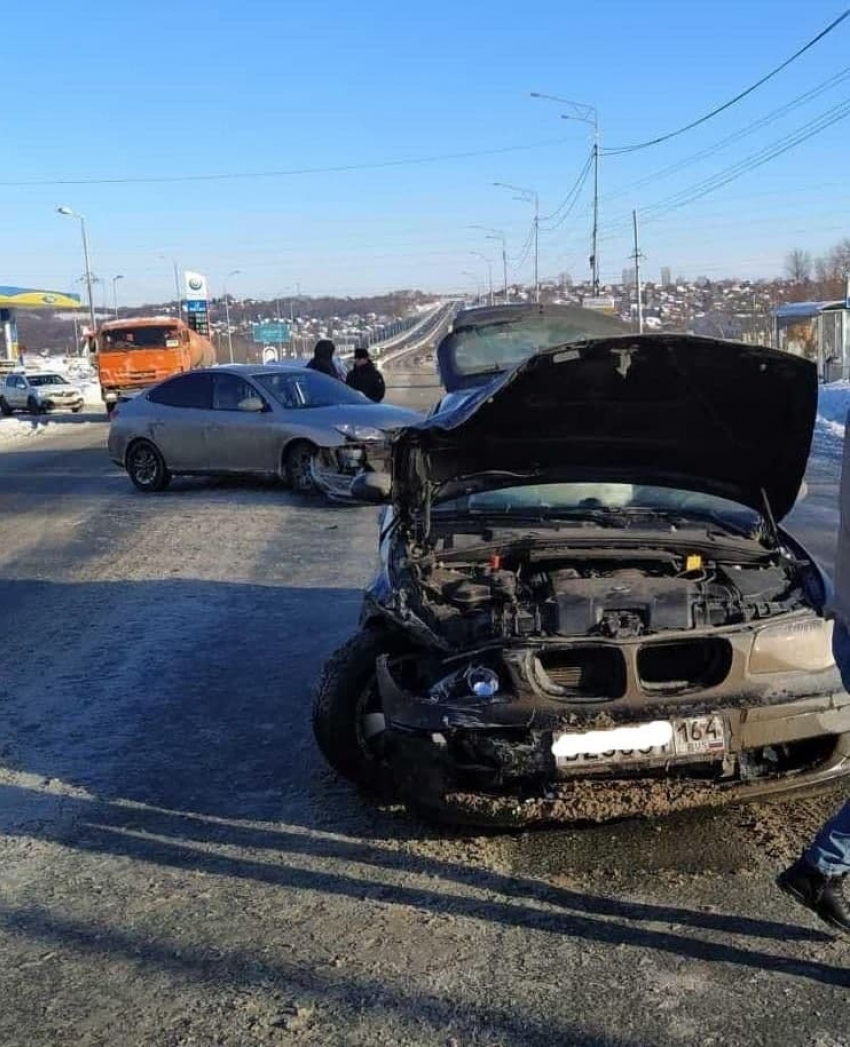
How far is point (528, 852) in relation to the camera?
414 cm

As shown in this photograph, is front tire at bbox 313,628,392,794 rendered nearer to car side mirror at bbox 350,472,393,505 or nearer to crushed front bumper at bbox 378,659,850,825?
crushed front bumper at bbox 378,659,850,825

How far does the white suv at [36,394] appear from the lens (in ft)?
131

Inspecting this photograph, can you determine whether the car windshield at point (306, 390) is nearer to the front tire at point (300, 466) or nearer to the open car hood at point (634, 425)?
the front tire at point (300, 466)

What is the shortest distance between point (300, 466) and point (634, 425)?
887 centimetres

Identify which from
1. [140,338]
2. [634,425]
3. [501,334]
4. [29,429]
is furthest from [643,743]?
[140,338]

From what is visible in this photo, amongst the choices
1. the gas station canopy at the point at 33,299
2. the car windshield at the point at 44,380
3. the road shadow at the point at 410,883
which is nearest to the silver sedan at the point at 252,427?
the road shadow at the point at 410,883

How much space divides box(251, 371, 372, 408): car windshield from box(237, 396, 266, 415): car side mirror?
6.5 inches

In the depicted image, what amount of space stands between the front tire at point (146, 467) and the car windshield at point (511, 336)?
5.82 metres

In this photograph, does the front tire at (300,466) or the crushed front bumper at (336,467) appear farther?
the front tire at (300,466)

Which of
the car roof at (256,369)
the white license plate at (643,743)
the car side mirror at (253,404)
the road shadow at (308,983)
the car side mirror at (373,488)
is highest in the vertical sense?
the car roof at (256,369)

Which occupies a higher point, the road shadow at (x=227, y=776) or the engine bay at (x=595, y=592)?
the engine bay at (x=595, y=592)

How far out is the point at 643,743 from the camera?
3.87 meters

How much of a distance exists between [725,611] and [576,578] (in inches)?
23.9

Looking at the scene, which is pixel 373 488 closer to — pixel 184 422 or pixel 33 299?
pixel 184 422
